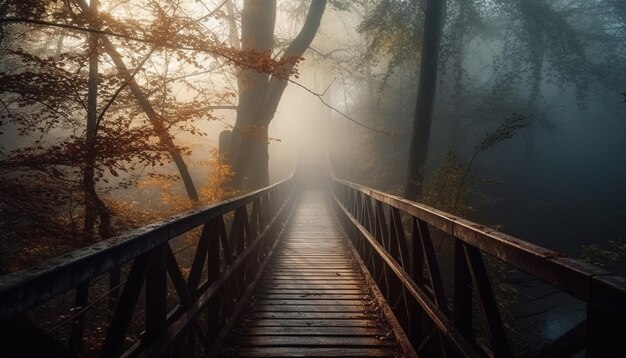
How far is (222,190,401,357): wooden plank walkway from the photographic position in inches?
156

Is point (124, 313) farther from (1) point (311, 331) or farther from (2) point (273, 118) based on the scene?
(2) point (273, 118)

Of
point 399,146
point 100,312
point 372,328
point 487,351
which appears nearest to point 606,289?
point 487,351

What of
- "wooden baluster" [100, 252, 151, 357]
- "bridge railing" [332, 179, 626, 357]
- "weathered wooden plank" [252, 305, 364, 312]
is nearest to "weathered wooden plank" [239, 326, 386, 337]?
"bridge railing" [332, 179, 626, 357]

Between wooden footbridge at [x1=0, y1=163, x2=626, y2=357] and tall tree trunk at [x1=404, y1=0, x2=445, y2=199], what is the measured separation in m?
2.95

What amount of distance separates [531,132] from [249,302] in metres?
22.9

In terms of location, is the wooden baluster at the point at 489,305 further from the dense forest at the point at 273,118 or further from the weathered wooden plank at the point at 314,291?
the weathered wooden plank at the point at 314,291

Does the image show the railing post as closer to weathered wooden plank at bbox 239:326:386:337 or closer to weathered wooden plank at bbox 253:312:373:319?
weathered wooden plank at bbox 239:326:386:337

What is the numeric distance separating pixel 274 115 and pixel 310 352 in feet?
50.3

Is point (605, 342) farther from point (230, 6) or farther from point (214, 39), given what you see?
point (230, 6)

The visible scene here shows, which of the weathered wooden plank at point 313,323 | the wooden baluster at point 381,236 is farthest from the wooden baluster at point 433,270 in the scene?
the wooden baluster at point 381,236

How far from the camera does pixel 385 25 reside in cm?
1262

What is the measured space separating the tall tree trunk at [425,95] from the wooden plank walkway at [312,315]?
3.25 m

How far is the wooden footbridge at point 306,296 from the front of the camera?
153 cm

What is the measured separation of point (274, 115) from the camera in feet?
60.3
